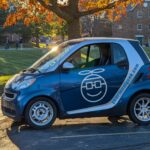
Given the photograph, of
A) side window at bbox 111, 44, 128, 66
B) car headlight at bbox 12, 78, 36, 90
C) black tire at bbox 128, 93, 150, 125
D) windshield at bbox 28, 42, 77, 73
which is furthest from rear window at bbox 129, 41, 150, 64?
car headlight at bbox 12, 78, 36, 90

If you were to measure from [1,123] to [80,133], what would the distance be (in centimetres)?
214

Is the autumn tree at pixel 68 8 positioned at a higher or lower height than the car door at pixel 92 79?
higher

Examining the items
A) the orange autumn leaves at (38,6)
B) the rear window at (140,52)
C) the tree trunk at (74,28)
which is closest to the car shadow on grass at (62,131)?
the rear window at (140,52)

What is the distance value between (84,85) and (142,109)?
4.29ft

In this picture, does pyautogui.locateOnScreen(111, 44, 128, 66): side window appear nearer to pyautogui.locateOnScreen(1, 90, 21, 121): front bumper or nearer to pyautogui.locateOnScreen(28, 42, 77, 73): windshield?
pyautogui.locateOnScreen(28, 42, 77, 73): windshield

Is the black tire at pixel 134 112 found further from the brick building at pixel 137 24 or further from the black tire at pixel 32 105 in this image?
the brick building at pixel 137 24

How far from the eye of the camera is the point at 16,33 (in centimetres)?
9131

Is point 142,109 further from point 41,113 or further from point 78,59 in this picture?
point 41,113

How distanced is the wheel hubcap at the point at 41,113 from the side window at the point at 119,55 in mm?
1643

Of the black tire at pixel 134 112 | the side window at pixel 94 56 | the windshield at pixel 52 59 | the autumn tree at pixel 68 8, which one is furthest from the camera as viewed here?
the autumn tree at pixel 68 8

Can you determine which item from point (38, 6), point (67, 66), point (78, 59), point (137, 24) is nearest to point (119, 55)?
point (78, 59)

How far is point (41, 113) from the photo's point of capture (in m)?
10.0

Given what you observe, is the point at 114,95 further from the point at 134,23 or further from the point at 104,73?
the point at 134,23

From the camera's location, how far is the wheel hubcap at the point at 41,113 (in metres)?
9.96
